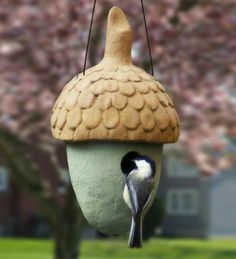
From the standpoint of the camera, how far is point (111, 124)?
355 cm

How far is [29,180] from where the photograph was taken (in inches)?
527

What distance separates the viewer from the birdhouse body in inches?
146

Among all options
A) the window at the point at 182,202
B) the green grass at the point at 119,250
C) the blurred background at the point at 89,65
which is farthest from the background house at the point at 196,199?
the blurred background at the point at 89,65

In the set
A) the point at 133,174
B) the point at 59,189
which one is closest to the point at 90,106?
the point at 133,174

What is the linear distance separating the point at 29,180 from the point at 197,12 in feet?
12.7

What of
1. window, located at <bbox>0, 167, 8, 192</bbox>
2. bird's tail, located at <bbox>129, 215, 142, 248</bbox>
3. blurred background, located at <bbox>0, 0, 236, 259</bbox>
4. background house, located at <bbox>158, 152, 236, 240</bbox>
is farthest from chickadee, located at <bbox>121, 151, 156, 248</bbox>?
background house, located at <bbox>158, 152, 236, 240</bbox>

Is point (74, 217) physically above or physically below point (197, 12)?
below

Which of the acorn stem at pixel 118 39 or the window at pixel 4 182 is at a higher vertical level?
the window at pixel 4 182

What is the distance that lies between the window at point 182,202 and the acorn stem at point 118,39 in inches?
1322

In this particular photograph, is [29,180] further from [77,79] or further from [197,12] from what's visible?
[77,79]

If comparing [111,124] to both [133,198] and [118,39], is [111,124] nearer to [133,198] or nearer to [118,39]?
[133,198]

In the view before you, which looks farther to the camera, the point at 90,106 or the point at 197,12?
the point at 197,12

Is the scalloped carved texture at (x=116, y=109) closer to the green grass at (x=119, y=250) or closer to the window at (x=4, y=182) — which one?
the green grass at (x=119, y=250)

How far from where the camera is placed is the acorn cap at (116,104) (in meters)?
3.57
